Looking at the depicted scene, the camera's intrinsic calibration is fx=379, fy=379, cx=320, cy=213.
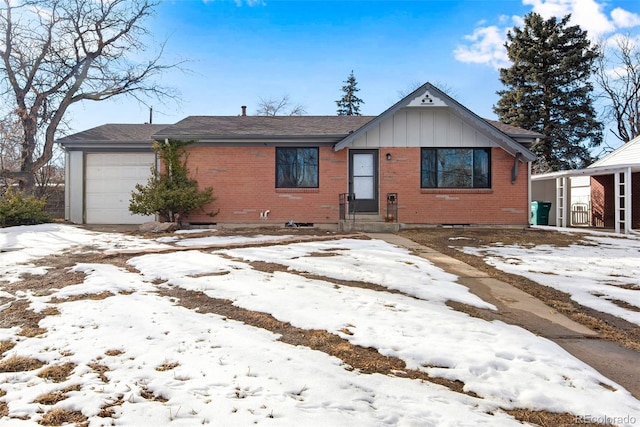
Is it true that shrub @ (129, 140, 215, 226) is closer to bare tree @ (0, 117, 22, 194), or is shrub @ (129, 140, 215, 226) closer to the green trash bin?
bare tree @ (0, 117, 22, 194)

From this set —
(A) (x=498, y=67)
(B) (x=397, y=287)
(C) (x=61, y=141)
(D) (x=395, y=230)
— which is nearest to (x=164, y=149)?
(C) (x=61, y=141)

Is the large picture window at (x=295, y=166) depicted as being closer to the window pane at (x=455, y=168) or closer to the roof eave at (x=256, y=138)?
the roof eave at (x=256, y=138)

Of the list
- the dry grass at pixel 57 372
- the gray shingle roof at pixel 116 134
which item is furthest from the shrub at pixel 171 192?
the dry grass at pixel 57 372

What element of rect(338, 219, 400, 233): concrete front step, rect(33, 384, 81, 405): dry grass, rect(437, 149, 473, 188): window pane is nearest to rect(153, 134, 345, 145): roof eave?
rect(338, 219, 400, 233): concrete front step

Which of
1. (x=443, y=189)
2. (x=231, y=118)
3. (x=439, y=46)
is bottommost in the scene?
(x=443, y=189)

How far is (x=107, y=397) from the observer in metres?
2.30

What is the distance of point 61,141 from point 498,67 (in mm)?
28672

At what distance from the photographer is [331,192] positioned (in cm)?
1280

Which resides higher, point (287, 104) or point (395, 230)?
point (287, 104)

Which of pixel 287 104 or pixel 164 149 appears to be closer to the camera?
pixel 164 149

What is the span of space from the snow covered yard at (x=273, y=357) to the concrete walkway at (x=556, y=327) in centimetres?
19

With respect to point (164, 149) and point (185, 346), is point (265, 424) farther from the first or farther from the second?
point (164, 149)

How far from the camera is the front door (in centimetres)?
1294

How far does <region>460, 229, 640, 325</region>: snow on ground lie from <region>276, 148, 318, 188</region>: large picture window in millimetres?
6071
